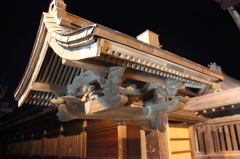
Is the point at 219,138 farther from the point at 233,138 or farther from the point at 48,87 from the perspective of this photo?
the point at 48,87

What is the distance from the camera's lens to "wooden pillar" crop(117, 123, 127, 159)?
6.50m

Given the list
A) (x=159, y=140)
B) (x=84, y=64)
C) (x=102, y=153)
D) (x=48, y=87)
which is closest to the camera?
Answer: (x=84, y=64)

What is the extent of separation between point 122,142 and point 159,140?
2.47 m

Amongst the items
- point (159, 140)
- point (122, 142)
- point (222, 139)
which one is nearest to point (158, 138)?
point (159, 140)

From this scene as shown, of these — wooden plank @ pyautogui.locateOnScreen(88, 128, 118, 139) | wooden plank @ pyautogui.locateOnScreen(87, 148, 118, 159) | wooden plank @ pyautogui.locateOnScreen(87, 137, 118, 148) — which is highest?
wooden plank @ pyautogui.locateOnScreen(88, 128, 118, 139)

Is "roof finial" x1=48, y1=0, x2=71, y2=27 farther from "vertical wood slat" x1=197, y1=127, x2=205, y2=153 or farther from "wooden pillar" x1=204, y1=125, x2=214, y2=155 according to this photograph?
"vertical wood slat" x1=197, y1=127, x2=205, y2=153

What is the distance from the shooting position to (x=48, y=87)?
457cm

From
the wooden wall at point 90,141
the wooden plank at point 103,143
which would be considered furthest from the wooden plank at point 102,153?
the wooden plank at point 103,143

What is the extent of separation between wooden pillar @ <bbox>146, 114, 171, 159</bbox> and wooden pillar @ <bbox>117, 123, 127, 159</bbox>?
2209mm

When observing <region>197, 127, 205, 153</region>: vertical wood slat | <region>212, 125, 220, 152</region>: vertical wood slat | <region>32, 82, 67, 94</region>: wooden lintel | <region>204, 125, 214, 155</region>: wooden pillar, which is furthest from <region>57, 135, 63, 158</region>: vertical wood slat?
<region>212, 125, 220, 152</region>: vertical wood slat

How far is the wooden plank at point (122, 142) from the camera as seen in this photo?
256 inches

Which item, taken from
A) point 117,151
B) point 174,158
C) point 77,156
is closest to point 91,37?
point 174,158

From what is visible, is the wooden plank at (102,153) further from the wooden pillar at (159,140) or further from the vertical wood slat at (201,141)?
the vertical wood slat at (201,141)

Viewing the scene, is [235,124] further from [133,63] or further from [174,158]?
[133,63]
